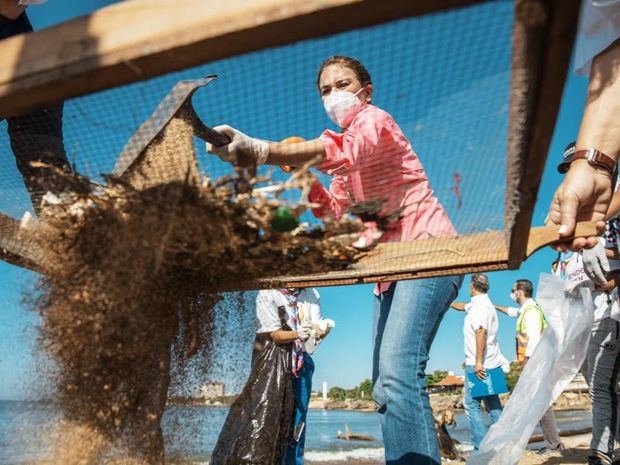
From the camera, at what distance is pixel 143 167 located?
182cm

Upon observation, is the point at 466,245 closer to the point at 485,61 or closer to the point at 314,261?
the point at 314,261

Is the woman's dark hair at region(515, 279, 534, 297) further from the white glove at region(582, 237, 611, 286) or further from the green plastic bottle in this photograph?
the green plastic bottle

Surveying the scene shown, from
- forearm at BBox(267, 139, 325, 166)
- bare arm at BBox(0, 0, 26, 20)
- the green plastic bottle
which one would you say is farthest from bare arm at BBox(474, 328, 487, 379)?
bare arm at BBox(0, 0, 26, 20)

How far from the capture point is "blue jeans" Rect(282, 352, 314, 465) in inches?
177

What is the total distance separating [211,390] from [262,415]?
191 centimetres

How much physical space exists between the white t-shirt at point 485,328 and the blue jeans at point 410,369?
162 inches

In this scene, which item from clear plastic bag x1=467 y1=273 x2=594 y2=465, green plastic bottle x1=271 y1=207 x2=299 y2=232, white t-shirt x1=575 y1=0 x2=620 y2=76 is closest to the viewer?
green plastic bottle x1=271 y1=207 x2=299 y2=232

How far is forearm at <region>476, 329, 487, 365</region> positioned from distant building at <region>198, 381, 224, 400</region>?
443 cm

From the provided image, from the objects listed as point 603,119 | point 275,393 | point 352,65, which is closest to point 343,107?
point 352,65

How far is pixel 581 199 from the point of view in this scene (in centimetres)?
193

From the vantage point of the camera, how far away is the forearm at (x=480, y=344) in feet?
20.0

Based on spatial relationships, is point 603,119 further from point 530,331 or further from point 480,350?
point 530,331

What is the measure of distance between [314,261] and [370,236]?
8.5 inches

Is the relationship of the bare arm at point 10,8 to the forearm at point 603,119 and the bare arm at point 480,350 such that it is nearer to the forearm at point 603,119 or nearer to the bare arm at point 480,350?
the forearm at point 603,119
